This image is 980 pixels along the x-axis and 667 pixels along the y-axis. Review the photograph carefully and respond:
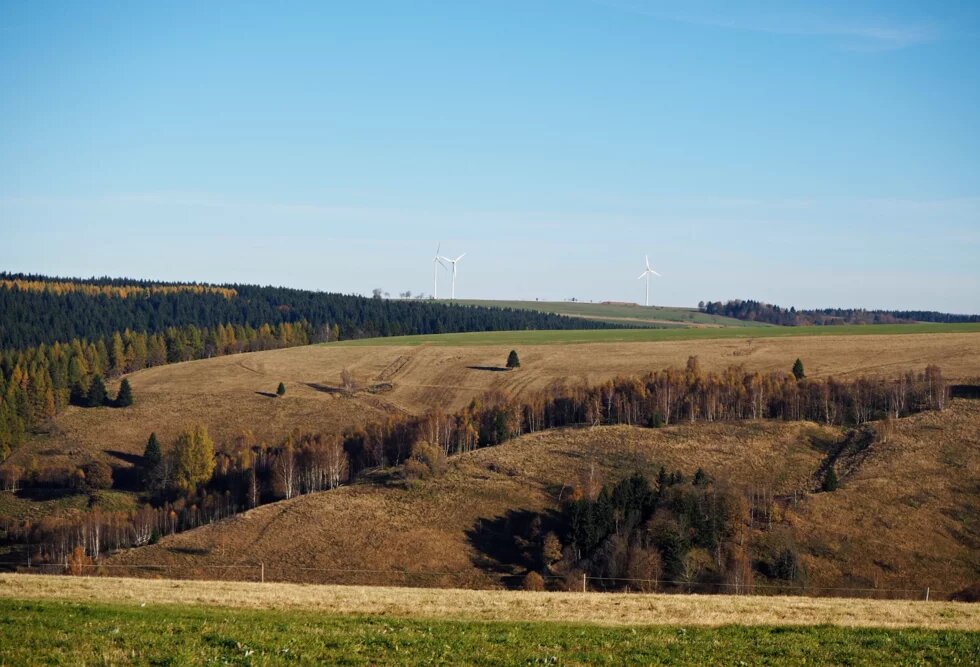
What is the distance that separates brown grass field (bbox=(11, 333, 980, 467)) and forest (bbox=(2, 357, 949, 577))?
701 centimetres

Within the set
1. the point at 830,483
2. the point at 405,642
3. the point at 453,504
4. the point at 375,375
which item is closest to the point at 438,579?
the point at 453,504

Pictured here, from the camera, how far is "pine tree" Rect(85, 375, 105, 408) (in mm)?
143625

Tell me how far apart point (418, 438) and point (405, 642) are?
99123 millimetres

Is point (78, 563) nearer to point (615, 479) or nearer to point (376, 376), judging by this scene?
point (615, 479)

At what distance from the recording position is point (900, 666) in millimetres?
19641

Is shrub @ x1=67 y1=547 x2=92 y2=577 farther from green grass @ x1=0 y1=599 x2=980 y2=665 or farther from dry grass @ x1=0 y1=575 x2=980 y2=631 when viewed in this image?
green grass @ x1=0 y1=599 x2=980 y2=665

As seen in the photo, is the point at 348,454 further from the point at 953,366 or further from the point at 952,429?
the point at 953,366

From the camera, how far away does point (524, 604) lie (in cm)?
2930

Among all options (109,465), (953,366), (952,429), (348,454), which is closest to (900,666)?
(952,429)

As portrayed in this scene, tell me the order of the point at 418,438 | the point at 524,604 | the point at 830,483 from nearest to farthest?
the point at 524,604 → the point at 830,483 → the point at 418,438

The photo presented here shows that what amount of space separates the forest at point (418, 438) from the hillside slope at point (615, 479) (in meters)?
5.88

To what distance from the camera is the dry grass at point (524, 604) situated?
2642cm

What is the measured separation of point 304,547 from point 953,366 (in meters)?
98.2

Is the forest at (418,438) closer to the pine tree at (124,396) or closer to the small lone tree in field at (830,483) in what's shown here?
the small lone tree in field at (830,483)
